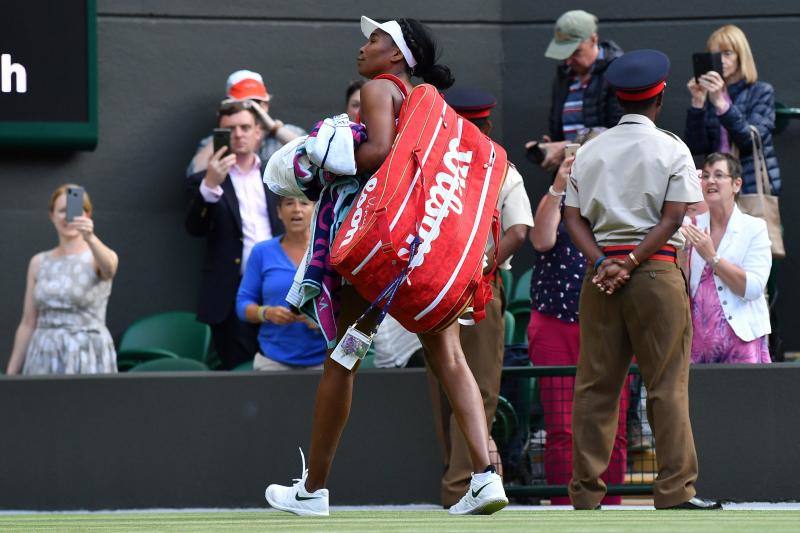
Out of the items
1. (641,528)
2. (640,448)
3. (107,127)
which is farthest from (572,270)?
(107,127)

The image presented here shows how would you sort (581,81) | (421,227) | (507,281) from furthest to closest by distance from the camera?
(507,281) < (581,81) < (421,227)

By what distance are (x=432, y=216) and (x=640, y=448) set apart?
2.82m

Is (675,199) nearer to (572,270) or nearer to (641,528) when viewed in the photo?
(572,270)

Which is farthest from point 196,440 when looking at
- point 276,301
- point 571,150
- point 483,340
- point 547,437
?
point 571,150

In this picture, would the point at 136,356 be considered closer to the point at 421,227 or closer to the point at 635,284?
the point at 635,284

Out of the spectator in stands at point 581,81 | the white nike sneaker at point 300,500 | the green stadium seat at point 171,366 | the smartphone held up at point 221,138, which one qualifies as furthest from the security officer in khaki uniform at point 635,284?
the smartphone held up at point 221,138

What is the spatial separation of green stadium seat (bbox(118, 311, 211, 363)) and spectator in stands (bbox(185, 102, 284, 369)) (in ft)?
0.71

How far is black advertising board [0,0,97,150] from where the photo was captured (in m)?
10.3

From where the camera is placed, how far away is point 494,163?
6.16 meters

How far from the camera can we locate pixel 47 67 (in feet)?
33.9

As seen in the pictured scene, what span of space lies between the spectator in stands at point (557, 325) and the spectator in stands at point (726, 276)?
63cm

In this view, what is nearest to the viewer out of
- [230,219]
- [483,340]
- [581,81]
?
[483,340]

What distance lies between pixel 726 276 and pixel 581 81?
6.83ft

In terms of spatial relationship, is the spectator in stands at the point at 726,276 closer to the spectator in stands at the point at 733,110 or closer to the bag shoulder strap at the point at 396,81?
the spectator in stands at the point at 733,110
